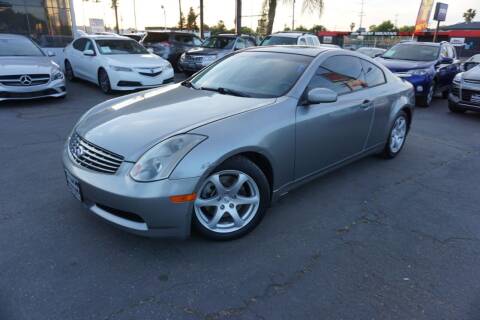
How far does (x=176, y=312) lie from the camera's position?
228 cm

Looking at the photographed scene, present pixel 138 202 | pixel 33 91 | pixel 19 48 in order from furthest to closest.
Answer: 1. pixel 19 48
2. pixel 33 91
3. pixel 138 202

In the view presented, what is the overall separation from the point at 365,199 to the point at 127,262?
2.51 meters

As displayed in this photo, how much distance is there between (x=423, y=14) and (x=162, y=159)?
1123 inches

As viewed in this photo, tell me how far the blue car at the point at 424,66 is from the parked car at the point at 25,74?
8.22 meters

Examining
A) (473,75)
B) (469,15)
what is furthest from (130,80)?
Result: (469,15)

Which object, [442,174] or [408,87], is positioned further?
[408,87]

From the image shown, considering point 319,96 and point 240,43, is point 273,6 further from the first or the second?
point 319,96

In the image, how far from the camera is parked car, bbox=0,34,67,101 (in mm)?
7477

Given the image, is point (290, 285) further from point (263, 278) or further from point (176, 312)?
point (176, 312)

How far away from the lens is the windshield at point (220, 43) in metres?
13.4

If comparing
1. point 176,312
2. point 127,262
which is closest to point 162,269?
point 127,262

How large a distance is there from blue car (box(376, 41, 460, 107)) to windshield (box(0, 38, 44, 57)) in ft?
29.3

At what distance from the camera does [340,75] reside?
3.98 meters

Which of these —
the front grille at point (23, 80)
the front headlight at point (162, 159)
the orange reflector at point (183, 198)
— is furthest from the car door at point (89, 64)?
the orange reflector at point (183, 198)
